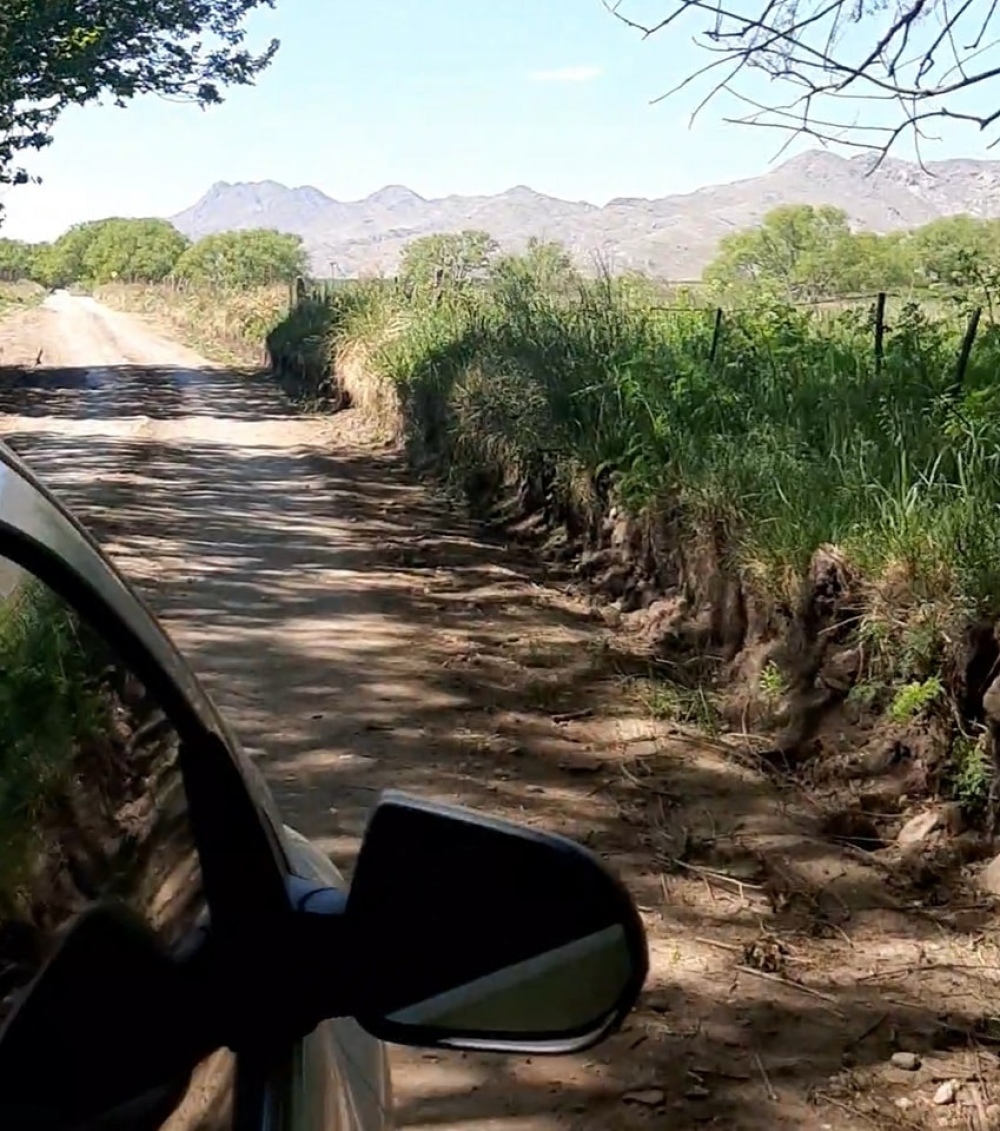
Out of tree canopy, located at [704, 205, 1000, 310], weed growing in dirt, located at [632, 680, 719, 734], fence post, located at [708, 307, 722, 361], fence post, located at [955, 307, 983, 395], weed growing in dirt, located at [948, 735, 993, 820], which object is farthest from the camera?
fence post, located at [708, 307, 722, 361]

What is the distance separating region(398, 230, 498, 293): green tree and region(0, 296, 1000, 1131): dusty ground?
5.00 m

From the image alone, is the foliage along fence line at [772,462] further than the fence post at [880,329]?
No

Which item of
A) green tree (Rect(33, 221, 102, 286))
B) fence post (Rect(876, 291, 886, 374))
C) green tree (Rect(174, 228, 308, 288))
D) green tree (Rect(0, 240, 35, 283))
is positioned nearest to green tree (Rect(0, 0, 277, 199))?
green tree (Rect(174, 228, 308, 288))

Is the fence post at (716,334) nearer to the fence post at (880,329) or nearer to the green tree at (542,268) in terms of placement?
the fence post at (880,329)

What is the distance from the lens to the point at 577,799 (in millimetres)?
5129

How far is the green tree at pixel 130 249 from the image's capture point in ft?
233

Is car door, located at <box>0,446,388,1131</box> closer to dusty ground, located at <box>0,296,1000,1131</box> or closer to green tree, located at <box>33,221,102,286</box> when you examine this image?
dusty ground, located at <box>0,296,1000,1131</box>

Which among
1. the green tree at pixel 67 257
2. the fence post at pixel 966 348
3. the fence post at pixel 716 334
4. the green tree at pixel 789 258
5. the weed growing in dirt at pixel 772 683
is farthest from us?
the green tree at pixel 67 257

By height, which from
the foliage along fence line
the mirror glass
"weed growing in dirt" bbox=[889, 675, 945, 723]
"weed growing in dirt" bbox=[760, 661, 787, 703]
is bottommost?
"weed growing in dirt" bbox=[760, 661, 787, 703]

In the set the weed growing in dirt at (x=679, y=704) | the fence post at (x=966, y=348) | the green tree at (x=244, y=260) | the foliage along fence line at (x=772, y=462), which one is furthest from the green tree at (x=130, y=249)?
the weed growing in dirt at (x=679, y=704)

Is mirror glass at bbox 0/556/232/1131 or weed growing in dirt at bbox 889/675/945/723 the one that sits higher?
mirror glass at bbox 0/556/232/1131

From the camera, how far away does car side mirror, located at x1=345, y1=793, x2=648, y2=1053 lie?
125 cm

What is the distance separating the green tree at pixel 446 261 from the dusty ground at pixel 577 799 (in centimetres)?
500

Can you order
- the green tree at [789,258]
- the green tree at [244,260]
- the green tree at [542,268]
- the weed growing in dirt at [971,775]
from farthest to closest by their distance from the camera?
the green tree at [244,260], the green tree at [542,268], the green tree at [789,258], the weed growing in dirt at [971,775]
